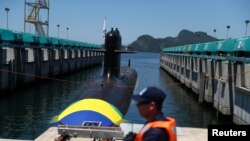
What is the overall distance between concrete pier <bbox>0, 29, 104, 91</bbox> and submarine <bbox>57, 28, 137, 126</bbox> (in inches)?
67.9

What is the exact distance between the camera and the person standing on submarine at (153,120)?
5.42m

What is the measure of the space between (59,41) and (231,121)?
59821mm

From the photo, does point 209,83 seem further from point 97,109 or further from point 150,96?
point 150,96

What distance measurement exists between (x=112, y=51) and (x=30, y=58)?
1384 inches

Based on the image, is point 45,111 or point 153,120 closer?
point 153,120

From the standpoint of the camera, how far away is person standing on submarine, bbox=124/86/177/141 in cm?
542

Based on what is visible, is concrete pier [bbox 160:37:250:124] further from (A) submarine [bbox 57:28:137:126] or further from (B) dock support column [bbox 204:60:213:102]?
(A) submarine [bbox 57:28:137:126]

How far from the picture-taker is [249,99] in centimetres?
2677

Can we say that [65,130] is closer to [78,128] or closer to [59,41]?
[78,128]

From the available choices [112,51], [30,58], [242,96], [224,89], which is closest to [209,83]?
[224,89]

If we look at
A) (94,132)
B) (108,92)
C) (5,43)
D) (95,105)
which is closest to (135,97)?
(94,132)

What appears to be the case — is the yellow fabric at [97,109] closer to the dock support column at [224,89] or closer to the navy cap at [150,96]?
the navy cap at [150,96]

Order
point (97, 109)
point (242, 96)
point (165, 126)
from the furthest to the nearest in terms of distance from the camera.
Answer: point (242, 96), point (97, 109), point (165, 126)

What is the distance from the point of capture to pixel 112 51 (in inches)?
1183
